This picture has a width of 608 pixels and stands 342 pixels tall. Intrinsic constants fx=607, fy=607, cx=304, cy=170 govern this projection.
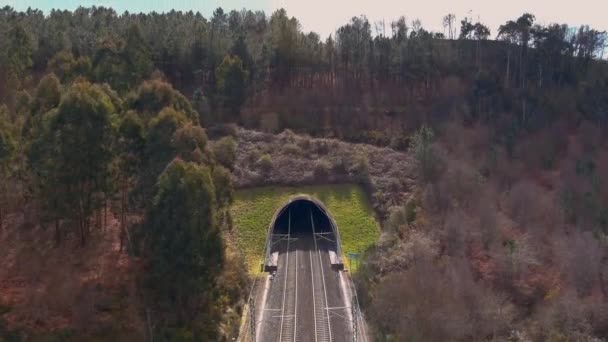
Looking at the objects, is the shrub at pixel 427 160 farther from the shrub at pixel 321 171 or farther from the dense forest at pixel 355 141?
the shrub at pixel 321 171

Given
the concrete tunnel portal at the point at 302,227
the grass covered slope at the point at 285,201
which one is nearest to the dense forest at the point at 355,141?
the grass covered slope at the point at 285,201

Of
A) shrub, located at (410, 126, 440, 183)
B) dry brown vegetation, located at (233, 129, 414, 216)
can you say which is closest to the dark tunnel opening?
dry brown vegetation, located at (233, 129, 414, 216)

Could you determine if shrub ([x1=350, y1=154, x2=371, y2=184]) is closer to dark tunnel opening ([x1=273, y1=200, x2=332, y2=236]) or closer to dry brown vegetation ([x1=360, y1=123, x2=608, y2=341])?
dark tunnel opening ([x1=273, y1=200, x2=332, y2=236])

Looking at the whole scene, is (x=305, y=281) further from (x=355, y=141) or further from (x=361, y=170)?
(x=355, y=141)

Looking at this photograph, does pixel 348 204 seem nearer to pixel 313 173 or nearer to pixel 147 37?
pixel 313 173

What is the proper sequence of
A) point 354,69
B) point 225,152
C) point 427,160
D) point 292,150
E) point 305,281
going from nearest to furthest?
1. point 305,281
2. point 427,160
3. point 225,152
4. point 292,150
5. point 354,69

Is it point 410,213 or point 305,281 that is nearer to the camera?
point 305,281

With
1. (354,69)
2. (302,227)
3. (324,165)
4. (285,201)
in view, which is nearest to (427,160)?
(324,165)
